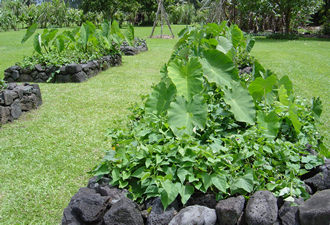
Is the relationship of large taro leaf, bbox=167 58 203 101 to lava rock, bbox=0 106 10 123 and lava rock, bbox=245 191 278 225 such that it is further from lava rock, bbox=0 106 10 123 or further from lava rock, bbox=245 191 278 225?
lava rock, bbox=0 106 10 123

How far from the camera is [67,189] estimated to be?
2619mm

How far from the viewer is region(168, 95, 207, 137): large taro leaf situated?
2131 millimetres

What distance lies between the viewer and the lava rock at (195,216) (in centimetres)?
167

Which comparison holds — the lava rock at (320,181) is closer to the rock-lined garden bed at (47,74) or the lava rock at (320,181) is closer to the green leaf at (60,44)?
the rock-lined garden bed at (47,74)

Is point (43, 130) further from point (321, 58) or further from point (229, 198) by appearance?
point (321, 58)

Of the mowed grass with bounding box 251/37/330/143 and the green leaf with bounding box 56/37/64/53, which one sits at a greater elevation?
the green leaf with bounding box 56/37/64/53

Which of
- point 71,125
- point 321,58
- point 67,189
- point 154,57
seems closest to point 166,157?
point 67,189

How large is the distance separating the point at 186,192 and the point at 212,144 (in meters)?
0.44

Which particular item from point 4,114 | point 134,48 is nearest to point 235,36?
point 4,114

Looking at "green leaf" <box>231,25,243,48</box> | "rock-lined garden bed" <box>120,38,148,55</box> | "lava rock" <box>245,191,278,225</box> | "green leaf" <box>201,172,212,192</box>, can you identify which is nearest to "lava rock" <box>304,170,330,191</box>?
"lava rock" <box>245,191,278,225</box>

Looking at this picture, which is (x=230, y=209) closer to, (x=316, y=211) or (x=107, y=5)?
(x=316, y=211)

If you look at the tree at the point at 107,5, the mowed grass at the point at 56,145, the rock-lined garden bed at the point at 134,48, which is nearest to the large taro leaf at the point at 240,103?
the mowed grass at the point at 56,145

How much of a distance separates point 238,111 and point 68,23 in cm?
2549

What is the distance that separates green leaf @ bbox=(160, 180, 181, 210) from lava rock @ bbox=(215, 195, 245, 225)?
11.3 inches
